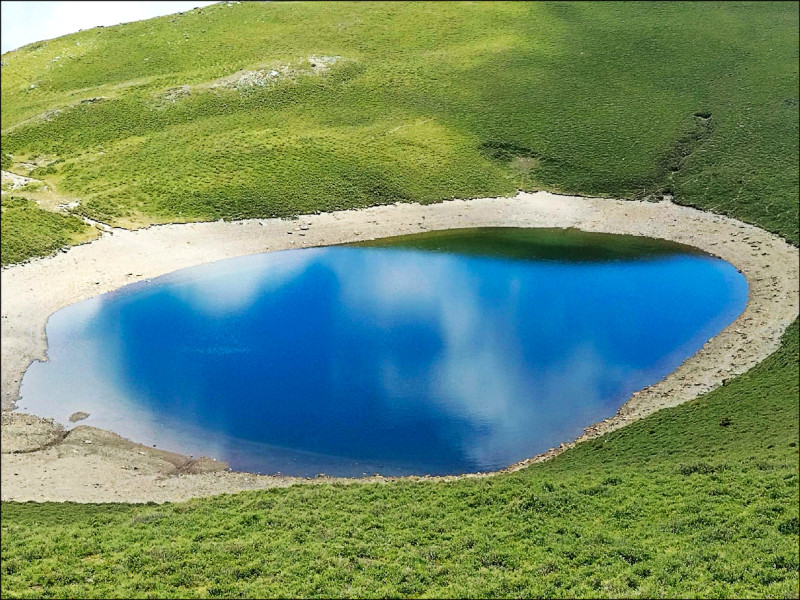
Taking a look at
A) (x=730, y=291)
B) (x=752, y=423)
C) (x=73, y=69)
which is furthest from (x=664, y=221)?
(x=73, y=69)

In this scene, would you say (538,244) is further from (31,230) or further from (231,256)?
(31,230)

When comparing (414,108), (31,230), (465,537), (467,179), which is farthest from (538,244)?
(465,537)

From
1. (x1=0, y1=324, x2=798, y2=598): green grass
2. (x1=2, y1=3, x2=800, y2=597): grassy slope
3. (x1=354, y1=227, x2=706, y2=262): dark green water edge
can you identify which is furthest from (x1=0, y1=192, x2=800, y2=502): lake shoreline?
(x1=0, y1=324, x2=798, y2=598): green grass

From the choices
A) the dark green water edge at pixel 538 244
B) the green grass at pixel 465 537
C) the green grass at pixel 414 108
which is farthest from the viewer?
the green grass at pixel 414 108

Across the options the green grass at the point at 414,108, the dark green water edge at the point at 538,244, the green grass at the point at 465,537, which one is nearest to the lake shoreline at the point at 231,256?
the dark green water edge at the point at 538,244

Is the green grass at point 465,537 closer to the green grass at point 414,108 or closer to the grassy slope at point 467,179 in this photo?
the grassy slope at point 467,179

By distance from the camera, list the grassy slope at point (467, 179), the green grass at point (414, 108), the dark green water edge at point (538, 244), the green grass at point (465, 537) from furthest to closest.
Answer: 1. the green grass at point (414, 108)
2. the dark green water edge at point (538, 244)
3. the grassy slope at point (467, 179)
4. the green grass at point (465, 537)
